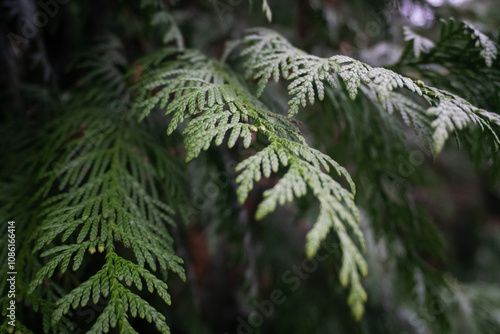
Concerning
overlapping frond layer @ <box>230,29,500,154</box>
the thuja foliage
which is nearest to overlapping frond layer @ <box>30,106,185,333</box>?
the thuja foliage

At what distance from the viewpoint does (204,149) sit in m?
0.91

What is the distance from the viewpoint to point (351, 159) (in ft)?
6.16

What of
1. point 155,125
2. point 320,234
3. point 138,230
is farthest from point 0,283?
point 320,234

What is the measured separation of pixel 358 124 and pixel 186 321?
167 cm

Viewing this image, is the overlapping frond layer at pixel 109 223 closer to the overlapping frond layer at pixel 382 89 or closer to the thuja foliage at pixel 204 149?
the thuja foliage at pixel 204 149

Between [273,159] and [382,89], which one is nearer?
[273,159]

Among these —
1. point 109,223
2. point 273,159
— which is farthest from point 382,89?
point 109,223

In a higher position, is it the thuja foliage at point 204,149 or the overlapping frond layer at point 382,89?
the overlapping frond layer at point 382,89

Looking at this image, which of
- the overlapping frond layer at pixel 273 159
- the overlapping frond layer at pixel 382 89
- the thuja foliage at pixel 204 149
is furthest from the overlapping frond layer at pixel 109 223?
the overlapping frond layer at pixel 382 89

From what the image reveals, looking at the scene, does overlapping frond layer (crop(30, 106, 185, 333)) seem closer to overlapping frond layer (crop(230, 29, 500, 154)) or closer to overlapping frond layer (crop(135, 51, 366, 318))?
overlapping frond layer (crop(135, 51, 366, 318))

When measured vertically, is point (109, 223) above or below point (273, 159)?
below

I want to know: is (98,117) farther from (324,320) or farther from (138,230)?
(324,320)

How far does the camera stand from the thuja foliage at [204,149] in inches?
37.8

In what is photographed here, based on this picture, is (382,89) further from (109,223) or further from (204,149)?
(109,223)
